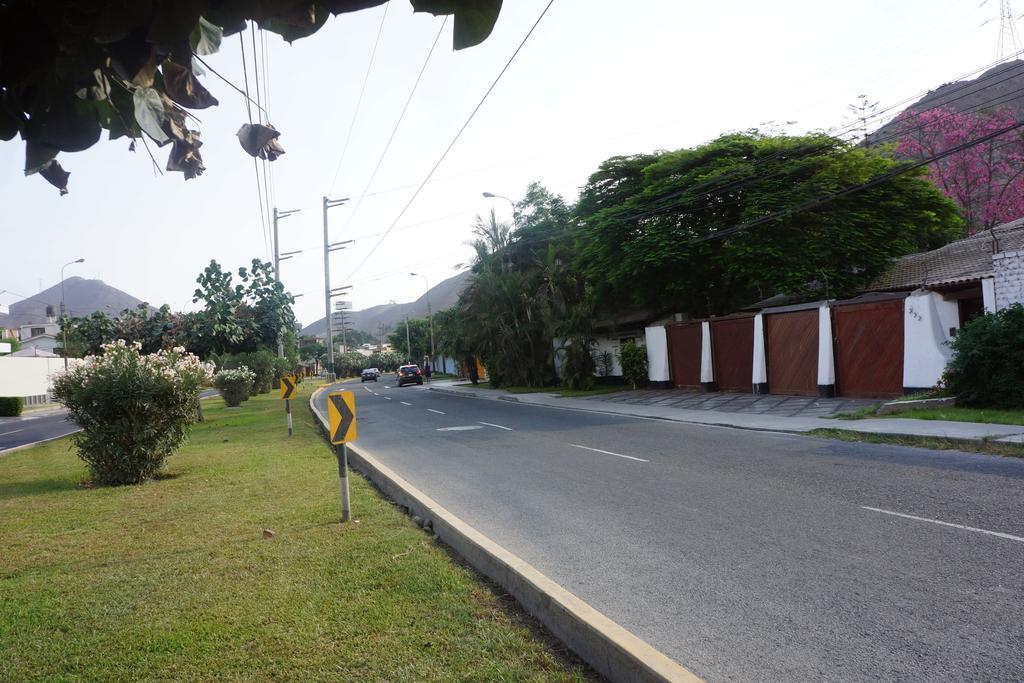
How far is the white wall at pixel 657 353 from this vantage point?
27.6 m

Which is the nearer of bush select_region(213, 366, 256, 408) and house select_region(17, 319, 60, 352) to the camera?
bush select_region(213, 366, 256, 408)

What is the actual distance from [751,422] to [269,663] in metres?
13.5

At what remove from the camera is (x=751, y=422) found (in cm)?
1576

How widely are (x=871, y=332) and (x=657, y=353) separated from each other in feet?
34.4

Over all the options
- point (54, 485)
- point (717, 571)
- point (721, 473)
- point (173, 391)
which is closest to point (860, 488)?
point (721, 473)

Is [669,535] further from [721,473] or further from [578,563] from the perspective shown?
→ [721,473]

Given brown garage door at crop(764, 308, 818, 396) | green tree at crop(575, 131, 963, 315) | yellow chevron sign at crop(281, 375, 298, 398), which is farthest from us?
green tree at crop(575, 131, 963, 315)

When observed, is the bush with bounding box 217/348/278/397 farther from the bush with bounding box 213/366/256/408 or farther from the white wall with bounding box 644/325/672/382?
the white wall with bounding box 644/325/672/382

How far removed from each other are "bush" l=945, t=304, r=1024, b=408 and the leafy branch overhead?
594 inches

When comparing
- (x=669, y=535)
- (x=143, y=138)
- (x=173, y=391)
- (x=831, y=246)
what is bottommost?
(x=669, y=535)

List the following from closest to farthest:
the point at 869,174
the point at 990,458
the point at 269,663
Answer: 1. the point at 269,663
2. the point at 990,458
3. the point at 869,174

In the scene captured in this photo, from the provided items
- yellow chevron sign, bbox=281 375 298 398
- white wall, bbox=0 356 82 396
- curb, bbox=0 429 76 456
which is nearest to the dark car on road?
white wall, bbox=0 356 82 396

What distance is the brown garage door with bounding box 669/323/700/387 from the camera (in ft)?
84.7

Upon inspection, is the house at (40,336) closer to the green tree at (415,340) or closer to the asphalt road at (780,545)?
the green tree at (415,340)
